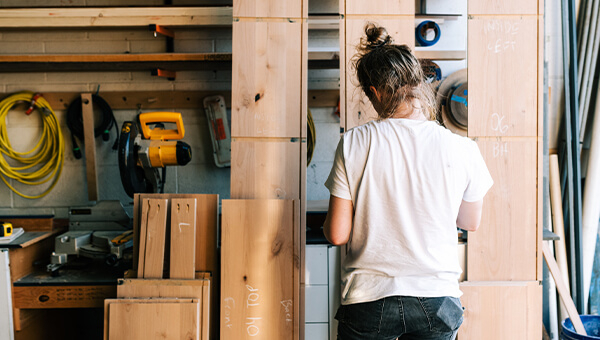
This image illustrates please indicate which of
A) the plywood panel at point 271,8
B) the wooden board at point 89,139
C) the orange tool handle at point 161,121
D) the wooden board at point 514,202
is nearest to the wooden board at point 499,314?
the wooden board at point 514,202

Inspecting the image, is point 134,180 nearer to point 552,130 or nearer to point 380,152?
point 380,152

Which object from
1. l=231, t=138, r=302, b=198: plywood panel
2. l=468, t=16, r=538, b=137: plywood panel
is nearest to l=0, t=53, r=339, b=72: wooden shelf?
l=231, t=138, r=302, b=198: plywood panel

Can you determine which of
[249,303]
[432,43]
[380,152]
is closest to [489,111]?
[432,43]

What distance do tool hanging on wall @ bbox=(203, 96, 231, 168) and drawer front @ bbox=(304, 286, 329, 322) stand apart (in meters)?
1.04

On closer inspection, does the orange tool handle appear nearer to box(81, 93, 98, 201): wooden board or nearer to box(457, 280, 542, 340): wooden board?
box(81, 93, 98, 201): wooden board

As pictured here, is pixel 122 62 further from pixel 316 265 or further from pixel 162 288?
pixel 316 265

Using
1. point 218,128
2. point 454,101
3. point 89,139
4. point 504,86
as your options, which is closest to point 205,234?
point 218,128

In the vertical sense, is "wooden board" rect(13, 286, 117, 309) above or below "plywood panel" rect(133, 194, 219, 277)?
below

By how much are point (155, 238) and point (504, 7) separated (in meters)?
1.90

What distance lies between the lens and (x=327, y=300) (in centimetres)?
204

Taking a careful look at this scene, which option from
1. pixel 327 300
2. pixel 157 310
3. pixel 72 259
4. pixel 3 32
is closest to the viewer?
pixel 157 310

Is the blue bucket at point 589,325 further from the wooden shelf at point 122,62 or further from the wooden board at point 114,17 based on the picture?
the wooden board at point 114,17

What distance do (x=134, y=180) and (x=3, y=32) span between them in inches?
59.5

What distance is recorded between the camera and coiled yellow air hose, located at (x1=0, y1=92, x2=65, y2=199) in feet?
8.71
